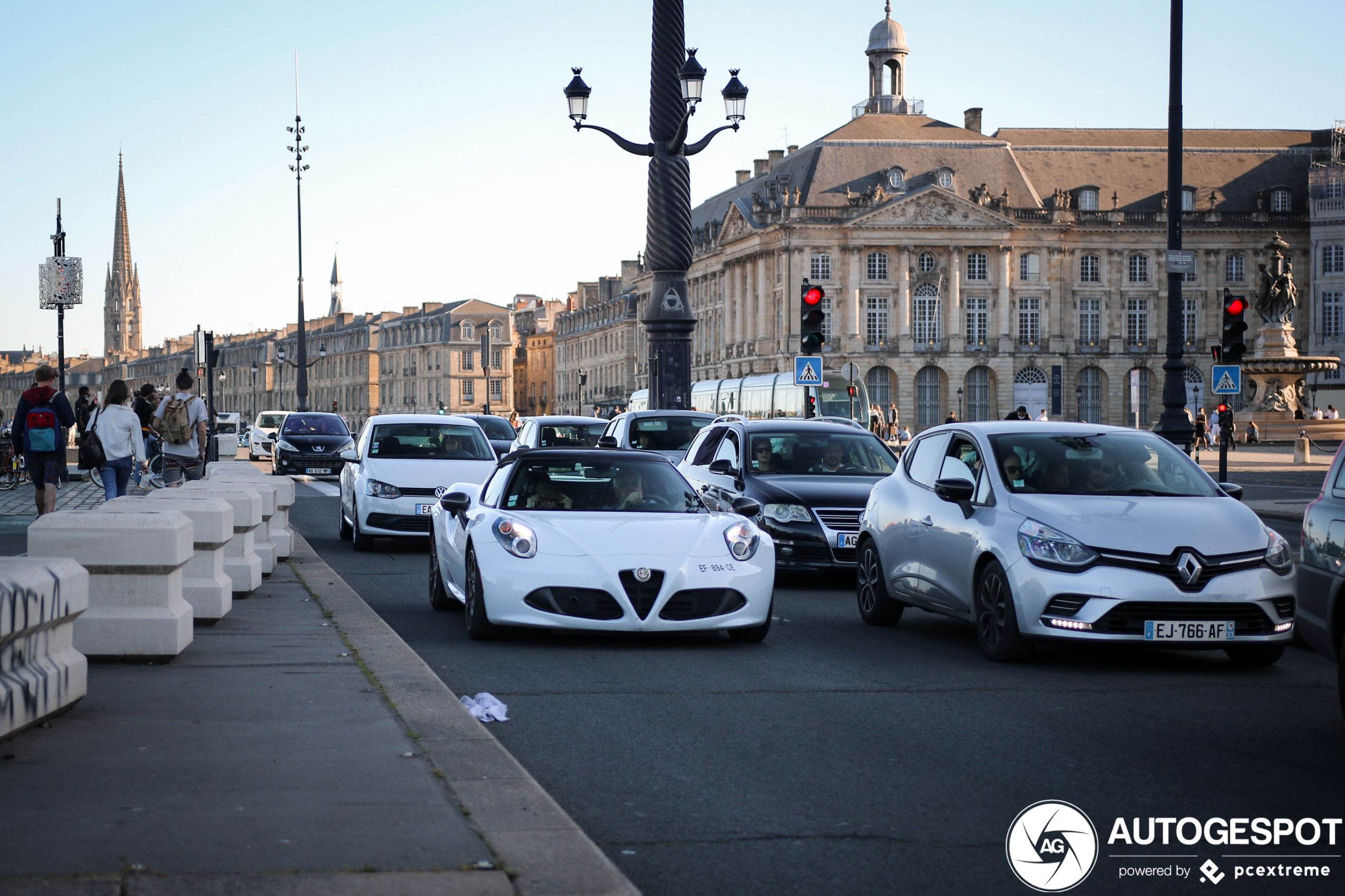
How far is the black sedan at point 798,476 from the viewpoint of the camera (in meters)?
14.3

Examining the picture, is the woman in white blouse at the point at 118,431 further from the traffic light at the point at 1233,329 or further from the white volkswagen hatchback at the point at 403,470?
the traffic light at the point at 1233,329

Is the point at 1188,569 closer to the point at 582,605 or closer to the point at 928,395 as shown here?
the point at 582,605

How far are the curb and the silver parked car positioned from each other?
3.54m

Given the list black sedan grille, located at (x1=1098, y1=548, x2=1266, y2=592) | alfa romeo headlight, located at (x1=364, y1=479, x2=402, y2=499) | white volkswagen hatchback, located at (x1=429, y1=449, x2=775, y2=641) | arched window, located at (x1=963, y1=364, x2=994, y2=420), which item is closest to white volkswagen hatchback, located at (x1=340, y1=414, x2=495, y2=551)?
alfa romeo headlight, located at (x1=364, y1=479, x2=402, y2=499)

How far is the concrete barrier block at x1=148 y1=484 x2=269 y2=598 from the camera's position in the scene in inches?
463

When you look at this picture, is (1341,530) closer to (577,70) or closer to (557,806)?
(557,806)

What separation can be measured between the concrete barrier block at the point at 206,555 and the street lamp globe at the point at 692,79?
13.4m

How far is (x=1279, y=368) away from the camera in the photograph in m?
57.0

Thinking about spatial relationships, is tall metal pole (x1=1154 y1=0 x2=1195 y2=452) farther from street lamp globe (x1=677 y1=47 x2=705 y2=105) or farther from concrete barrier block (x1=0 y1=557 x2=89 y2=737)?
concrete barrier block (x1=0 y1=557 x2=89 y2=737)

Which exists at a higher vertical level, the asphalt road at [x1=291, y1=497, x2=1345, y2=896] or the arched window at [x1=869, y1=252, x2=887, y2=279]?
the arched window at [x1=869, y1=252, x2=887, y2=279]

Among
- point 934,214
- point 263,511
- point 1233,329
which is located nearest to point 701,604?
point 263,511

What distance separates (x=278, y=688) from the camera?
769cm

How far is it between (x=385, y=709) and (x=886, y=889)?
9.97 ft

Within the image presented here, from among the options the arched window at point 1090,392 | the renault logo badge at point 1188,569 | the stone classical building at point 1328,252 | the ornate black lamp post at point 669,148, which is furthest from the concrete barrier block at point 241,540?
the stone classical building at point 1328,252
